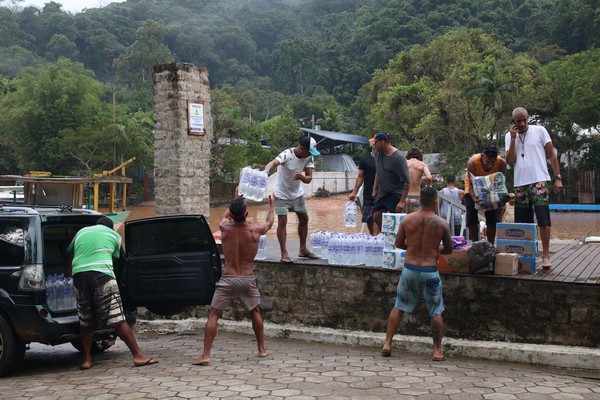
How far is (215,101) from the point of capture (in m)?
47.8

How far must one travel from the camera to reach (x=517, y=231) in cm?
745

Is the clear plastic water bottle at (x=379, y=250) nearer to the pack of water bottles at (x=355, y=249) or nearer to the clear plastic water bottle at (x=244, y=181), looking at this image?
the pack of water bottles at (x=355, y=249)

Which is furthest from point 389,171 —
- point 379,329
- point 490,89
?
point 490,89

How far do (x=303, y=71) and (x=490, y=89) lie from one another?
192 ft

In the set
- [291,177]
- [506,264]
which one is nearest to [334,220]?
[291,177]

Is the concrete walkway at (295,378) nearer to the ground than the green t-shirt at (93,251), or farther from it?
nearer to the ground

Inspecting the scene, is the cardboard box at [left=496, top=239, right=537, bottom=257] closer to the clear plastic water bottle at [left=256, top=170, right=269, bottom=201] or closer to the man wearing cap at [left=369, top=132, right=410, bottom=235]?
the man wearing cap at [left=369, top=132, right=410, bottom=235]

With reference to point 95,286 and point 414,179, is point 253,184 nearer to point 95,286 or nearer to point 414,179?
point 414,179

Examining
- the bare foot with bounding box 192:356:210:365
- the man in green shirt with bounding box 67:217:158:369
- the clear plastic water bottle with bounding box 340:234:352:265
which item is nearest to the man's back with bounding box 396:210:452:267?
the clear plastic water bottle with bounding box 340:234:352:265

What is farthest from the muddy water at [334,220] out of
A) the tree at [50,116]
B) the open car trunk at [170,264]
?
the open car trunk at [170,264]

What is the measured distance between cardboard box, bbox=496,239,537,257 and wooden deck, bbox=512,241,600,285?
26 cm

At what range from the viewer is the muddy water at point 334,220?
24172 millimetres

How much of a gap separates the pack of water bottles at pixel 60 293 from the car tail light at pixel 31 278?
227 millimetres

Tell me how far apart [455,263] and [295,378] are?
2413 mm
